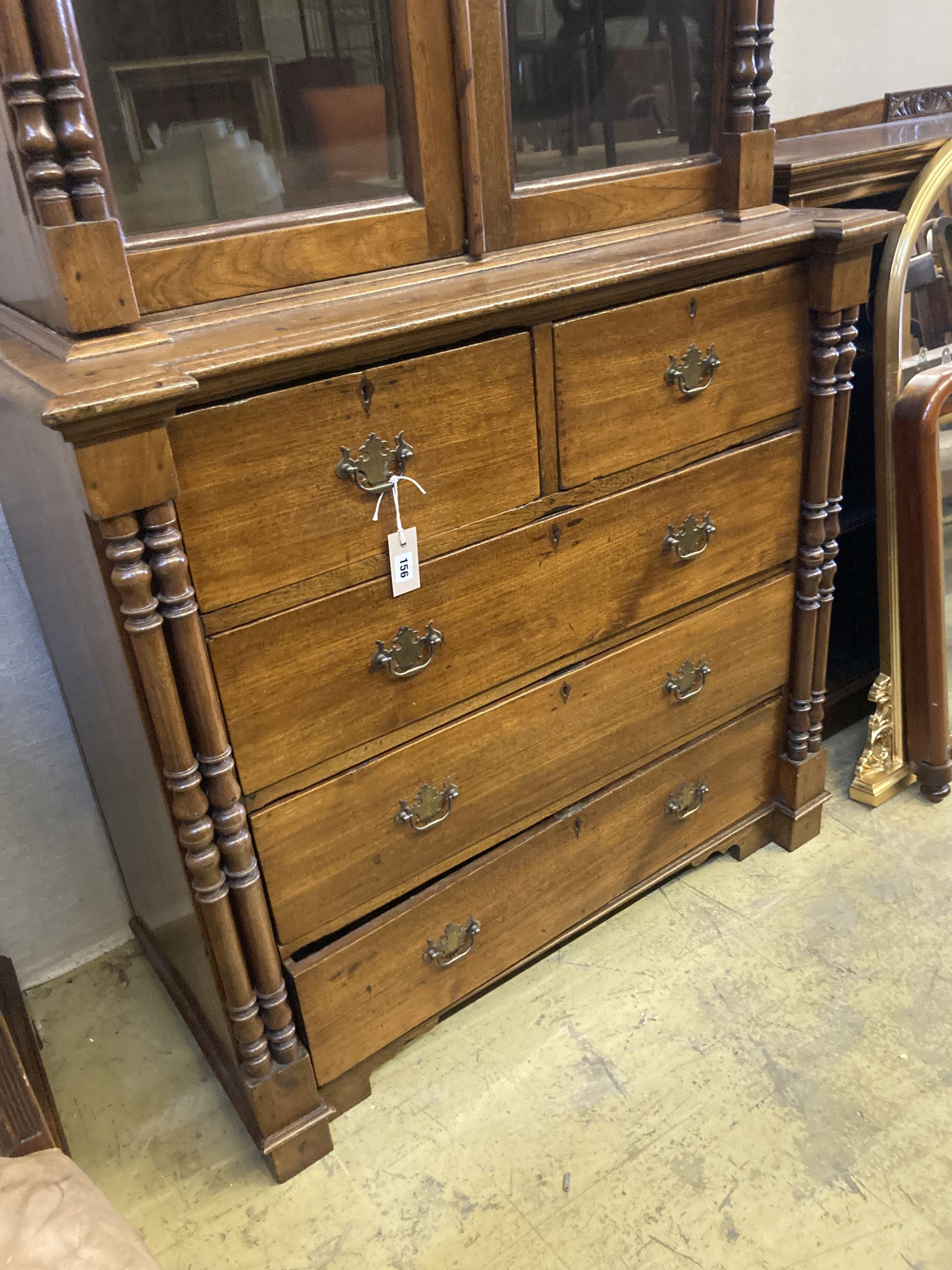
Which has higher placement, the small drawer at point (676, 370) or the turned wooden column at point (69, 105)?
the turned wooden column at point (69, 105)

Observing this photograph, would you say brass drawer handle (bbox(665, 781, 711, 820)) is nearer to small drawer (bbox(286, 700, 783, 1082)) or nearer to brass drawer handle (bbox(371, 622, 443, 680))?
small drawer (bbox(286, 700, 783, 1082))

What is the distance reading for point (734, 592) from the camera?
1690mm

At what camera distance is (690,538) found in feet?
5.11

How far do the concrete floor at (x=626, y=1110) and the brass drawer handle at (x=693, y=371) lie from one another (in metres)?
0.97

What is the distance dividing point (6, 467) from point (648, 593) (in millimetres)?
960

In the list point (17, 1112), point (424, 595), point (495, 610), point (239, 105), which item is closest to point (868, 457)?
point (495, 610)

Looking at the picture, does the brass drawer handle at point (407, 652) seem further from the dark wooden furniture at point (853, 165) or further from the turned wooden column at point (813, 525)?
the dark wooden furniture at point (853, 165)

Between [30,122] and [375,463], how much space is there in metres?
0.48

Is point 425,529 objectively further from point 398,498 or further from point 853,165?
point 853,165

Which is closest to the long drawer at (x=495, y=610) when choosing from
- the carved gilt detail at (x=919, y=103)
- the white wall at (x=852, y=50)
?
the white wall at (x=852, y=50)

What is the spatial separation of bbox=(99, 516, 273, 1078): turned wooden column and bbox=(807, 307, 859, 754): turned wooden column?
1.14 metres

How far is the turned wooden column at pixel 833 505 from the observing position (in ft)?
5.26

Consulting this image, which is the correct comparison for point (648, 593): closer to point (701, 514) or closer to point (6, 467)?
point (701, 514)

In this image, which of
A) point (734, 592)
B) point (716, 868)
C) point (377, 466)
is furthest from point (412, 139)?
point (716, 868)
